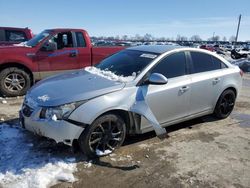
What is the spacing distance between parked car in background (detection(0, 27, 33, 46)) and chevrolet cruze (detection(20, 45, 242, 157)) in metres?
6.75

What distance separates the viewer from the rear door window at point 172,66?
5098mm

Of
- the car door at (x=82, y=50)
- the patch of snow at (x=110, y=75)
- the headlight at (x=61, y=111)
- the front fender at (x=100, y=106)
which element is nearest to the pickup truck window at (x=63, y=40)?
the car door at (x=82, y=50)

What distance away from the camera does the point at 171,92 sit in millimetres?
5078

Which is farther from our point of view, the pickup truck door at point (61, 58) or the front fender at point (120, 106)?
the pickup truck door at point (61, 58)

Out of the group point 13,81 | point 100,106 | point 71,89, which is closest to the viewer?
point 100,106

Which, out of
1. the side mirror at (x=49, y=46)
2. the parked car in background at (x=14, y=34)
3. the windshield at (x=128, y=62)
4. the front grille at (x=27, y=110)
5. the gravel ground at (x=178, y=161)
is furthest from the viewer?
the parked car in background at (x=14, y=34)

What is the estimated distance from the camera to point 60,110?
4.10 meters

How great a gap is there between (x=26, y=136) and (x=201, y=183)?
292 centimetres

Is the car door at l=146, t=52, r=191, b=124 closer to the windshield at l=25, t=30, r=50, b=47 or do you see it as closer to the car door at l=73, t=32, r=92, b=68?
the car door at l=73, t=32, r=92, b=68

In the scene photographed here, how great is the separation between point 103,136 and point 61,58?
458 centimetres

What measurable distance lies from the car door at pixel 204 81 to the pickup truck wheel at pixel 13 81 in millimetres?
4571

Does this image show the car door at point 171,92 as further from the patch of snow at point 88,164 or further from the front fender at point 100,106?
the patch of snow at point 88,164

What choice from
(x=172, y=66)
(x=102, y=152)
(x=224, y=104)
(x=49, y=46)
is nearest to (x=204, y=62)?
(x=172, y=66)

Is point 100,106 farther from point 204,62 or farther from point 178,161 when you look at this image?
point 204,62
